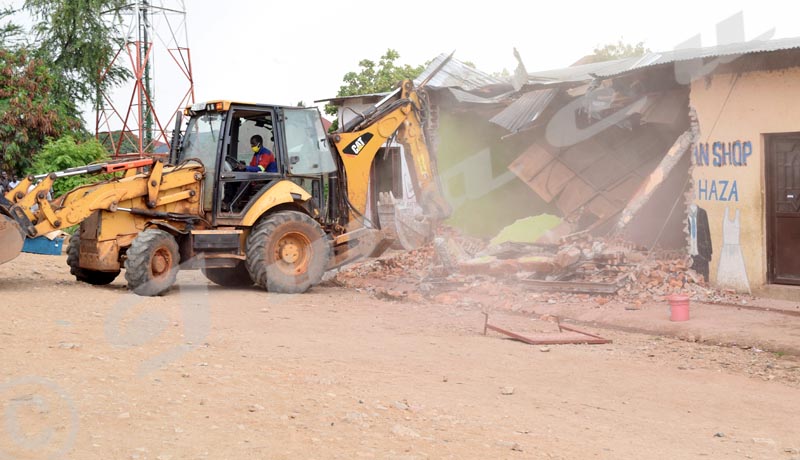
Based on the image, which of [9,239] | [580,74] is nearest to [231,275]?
[9,239]

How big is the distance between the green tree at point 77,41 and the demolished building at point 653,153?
15.8 meters

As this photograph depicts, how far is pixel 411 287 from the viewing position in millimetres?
13477

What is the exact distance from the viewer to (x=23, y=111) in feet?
78.1

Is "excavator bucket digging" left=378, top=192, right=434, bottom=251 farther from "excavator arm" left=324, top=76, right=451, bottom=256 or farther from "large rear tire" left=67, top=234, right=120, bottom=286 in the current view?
"large rear tire" left=67, top=234, right=120, bottom=286

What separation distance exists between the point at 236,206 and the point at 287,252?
100 cm

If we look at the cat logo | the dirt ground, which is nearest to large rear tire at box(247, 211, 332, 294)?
the cat logo

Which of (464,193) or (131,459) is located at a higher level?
(464,193)

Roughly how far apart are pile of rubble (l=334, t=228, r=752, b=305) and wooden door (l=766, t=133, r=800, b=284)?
0.74m

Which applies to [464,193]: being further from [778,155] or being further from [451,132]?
[778,155]

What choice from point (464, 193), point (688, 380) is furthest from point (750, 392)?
point (464, 193)

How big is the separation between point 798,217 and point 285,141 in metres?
7.22

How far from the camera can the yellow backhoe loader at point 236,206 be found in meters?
11.1

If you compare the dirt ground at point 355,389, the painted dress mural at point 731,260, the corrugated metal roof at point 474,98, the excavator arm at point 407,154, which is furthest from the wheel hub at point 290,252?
the painted dress mural at point 731,260

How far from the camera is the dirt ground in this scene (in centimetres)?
498
